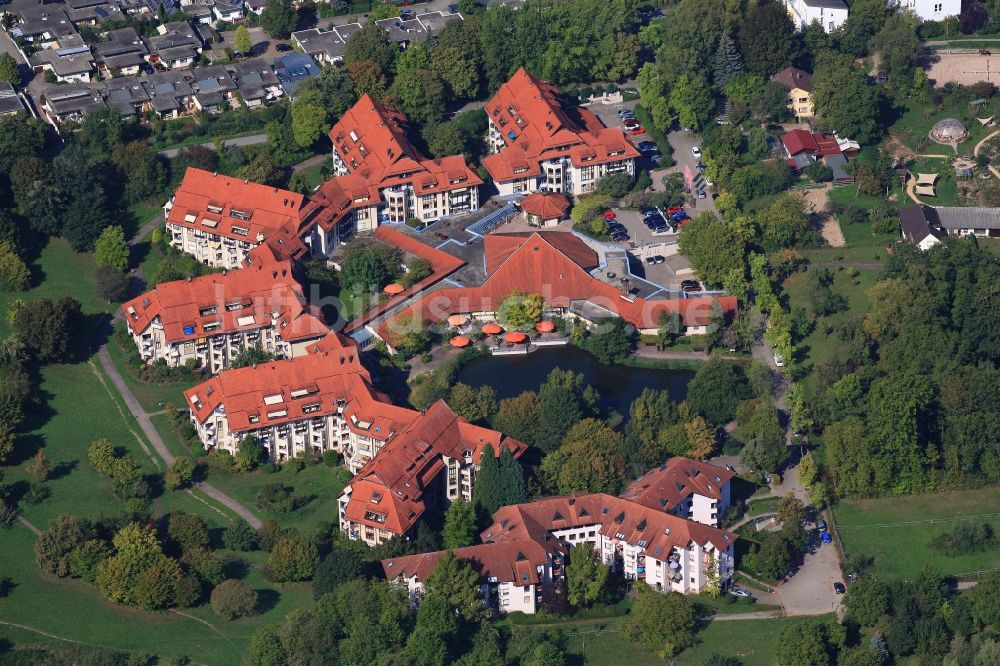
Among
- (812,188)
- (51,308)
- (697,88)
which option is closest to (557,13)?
(697,88)

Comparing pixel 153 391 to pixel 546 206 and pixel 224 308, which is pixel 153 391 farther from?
pixel 546 206

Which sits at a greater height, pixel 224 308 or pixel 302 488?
pixel 224 308

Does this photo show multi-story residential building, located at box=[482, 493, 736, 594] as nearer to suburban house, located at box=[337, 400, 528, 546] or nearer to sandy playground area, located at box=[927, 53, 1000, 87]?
suburban house, located at box=[337, 400, 528, 546]

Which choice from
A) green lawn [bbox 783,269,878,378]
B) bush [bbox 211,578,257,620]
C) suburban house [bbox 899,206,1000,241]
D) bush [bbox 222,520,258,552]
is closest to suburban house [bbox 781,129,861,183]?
suburban house [bbox 899,206,1000,241]

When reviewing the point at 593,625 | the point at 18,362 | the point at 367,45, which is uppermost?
the point at 367,45

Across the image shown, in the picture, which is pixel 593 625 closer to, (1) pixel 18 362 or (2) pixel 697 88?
(1) pixel 18 362

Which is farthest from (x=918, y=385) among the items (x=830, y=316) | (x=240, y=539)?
(x=240, y=539)
